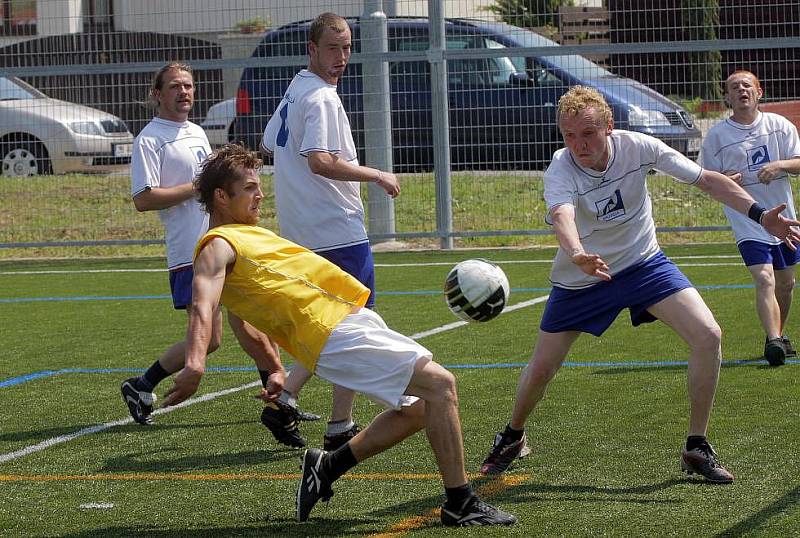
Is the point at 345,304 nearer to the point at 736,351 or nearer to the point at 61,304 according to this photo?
the point at 736,351

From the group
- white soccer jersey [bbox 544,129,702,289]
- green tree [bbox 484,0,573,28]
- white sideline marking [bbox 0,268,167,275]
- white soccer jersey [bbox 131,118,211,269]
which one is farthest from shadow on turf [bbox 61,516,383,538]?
green tree [bbox 484,0,573,28]

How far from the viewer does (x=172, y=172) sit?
7566 mm

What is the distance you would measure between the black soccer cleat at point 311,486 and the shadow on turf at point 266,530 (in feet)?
0.21

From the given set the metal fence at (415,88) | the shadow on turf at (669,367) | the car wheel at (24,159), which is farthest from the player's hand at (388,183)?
the car wheel at (24,159)

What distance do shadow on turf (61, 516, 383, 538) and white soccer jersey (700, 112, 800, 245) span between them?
4.71 meters

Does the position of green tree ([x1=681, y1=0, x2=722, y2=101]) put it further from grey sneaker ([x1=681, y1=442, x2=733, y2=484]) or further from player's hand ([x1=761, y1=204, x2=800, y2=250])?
grey sneaker ([x1=681, y1=442, x2=733, y2=484])

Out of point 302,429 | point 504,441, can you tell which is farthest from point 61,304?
point 504,441

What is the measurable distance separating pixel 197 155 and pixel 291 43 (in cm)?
854

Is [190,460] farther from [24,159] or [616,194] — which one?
[24,159]

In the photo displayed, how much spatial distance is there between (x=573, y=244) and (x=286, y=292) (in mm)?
1198

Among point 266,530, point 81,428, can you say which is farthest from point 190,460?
point 266,530

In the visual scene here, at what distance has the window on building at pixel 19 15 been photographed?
1745 cm

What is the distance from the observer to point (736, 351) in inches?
356

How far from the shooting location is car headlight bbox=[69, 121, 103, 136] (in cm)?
1648
